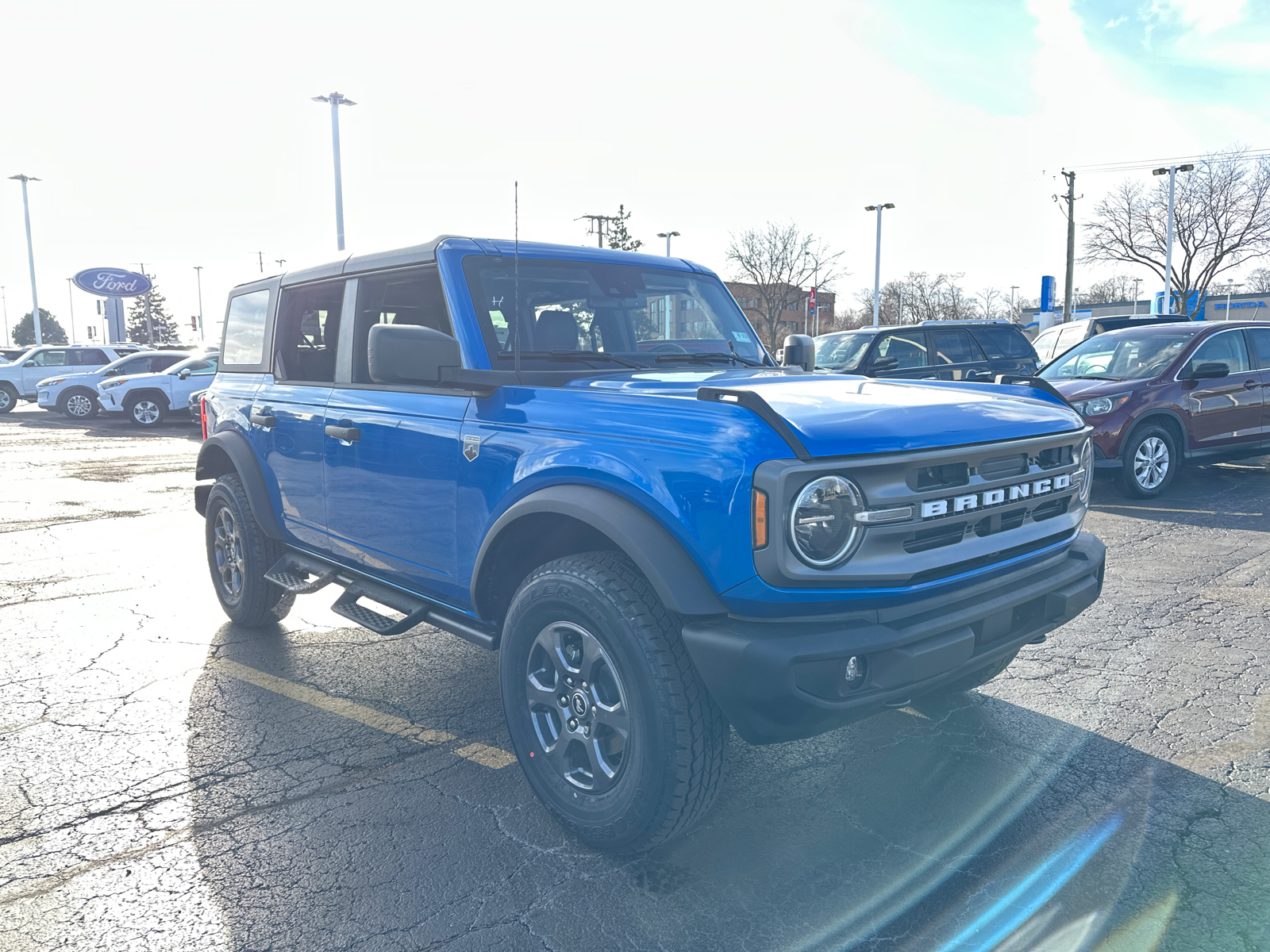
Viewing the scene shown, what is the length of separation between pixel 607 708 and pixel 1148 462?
8.12 metres

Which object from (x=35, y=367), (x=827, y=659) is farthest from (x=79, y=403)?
(x=827, y=659)

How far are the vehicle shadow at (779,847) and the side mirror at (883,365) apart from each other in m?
7.24

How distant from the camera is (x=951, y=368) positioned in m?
12.4

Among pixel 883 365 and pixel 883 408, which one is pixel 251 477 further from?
pixel 883 365

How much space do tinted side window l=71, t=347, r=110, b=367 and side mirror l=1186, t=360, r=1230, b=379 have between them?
25.3 meters

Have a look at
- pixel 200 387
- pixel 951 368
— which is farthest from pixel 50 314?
pixel 951 368

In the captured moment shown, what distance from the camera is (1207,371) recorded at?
359 inches

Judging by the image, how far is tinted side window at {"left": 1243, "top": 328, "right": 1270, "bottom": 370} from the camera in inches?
387

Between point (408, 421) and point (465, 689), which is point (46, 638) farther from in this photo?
point (408, 421)

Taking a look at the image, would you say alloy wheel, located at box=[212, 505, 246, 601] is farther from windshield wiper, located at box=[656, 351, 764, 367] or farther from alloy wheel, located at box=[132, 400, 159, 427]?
alloy wheel, located at box=[132, 400, 159, 427]

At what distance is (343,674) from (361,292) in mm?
1870

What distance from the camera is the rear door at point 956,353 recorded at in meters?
12.5

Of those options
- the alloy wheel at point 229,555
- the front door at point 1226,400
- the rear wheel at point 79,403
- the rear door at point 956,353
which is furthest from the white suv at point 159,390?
the front door at point 1226,400

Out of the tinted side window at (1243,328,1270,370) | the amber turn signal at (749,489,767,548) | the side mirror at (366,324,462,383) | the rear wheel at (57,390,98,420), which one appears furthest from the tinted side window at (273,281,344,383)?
the rear wheel at (57,390,98,420)
